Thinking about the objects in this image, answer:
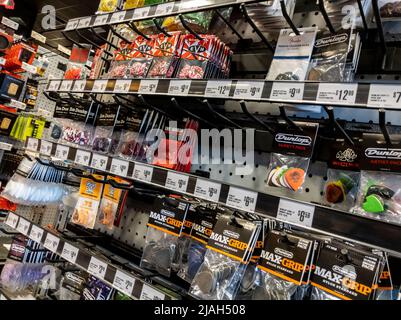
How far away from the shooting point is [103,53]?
6.70 ft

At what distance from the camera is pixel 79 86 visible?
1581 mm

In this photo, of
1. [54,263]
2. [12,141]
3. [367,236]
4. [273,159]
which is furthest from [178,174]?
[12,141]

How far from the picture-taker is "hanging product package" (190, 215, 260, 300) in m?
0.96

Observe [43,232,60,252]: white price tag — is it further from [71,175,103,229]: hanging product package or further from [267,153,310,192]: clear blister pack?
[267,153,310,192]: clear blister pack

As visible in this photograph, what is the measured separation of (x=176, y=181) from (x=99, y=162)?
0.47m

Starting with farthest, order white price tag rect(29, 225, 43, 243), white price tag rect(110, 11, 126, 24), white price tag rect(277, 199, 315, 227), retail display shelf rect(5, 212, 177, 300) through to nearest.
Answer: white price tag rect(29, 225, 43, 243), white price tag rect(110, 11, 126, 24), retail display shelf rect(5, 212, 177, 300), white price tag rect(277, 199, 315, 227)

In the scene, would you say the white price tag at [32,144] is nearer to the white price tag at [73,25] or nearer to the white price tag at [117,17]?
the white price tag at [73,25]

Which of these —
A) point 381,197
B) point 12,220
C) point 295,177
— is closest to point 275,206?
point 295,177

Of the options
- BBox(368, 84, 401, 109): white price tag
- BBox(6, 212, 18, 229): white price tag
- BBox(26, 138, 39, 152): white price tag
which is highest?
BBox(368, 84, 401, 109): white price tag

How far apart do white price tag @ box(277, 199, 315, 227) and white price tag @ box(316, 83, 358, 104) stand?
28 centimetres

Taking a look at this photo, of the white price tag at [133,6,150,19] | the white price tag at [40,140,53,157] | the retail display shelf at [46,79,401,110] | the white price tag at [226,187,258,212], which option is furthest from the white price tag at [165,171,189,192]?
the white price tag at [40,140,53,157]

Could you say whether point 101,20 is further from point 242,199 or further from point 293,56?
point 242,199

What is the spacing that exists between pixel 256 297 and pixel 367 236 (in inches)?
15.8

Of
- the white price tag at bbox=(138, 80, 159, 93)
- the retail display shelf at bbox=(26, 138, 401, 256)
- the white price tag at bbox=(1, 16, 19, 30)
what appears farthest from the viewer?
the white price tag at bbox=(1, 16, 19, 30)
